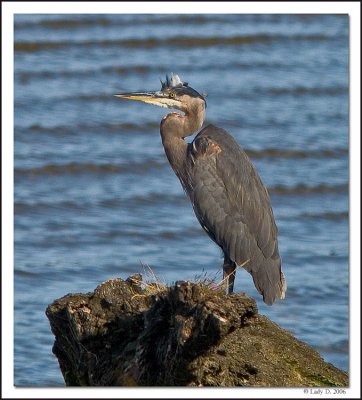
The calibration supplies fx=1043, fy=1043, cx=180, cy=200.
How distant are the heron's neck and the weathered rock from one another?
Answer: 1.90 meters

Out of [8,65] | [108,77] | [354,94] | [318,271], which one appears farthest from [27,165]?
[354,94]

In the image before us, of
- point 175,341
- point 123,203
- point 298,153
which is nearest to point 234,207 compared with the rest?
point 175,341

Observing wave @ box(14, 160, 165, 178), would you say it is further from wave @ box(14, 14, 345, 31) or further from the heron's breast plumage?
wave @ box(14, 14, 345, 31)

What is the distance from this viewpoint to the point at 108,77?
12.4 metres

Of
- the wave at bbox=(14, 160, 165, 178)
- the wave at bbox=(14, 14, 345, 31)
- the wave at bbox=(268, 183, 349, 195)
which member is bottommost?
Result: the wave at bbox=(268, 183, 349, 195)

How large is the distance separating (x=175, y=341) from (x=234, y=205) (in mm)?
2046

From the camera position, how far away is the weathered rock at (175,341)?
4371mm

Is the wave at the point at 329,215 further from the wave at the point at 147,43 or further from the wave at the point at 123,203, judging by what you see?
the wave at the point at 147,43

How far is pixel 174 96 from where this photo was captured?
666cm

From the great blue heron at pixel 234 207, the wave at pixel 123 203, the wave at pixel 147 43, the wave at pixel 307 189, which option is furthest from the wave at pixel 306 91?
the great blue heron at pixel 234 207

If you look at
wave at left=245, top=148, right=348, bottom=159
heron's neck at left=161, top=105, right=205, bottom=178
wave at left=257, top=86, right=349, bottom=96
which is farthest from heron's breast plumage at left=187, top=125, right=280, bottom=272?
wave at left=257, top=86, right=349, bottom=96

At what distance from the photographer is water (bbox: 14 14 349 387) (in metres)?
7.84

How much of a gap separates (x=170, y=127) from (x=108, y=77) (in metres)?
5.80

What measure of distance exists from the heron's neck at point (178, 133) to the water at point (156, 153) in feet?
2.84
